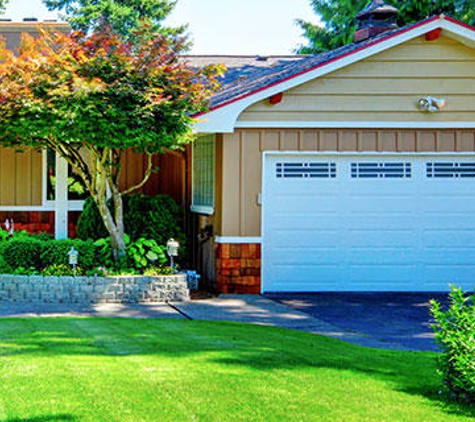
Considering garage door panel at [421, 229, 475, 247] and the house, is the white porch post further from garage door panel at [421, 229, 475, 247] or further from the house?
garage door panel at [421, 229, 475, 247]

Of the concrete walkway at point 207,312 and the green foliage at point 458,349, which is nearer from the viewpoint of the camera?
the green foliage at point 458,349

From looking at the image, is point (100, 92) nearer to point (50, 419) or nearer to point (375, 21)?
point (50, 419)

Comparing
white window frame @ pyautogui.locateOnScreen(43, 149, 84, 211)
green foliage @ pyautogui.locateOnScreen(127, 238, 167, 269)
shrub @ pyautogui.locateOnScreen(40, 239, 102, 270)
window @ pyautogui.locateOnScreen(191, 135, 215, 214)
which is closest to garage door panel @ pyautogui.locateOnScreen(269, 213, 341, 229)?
window @ pyautogui.locateOnScreen(191, 135, 215, 214)

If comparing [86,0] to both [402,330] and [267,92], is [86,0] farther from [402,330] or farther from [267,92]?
[402,330]

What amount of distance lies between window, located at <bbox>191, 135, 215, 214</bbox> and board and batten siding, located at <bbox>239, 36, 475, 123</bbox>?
5.12 ft

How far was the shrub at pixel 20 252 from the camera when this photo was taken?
458 inches

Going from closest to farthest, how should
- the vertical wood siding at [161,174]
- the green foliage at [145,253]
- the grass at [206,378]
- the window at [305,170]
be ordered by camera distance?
the grass at [206,378], the green foliage at [145,253], the window at [305,170], the vertical wood siding at [161,174]

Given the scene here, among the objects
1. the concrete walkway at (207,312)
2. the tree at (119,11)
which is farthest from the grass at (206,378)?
the tree at (119,11)

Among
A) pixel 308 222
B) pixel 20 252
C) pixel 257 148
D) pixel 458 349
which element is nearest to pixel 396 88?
pixel 257 148

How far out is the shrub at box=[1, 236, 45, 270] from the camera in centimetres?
1164

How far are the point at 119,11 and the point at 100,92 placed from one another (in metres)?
33.0

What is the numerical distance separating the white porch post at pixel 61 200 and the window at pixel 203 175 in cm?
217

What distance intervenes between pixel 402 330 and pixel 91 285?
416cm

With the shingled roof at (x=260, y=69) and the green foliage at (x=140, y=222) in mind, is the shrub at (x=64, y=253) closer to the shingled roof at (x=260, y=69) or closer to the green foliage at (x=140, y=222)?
the green foliage at (x=140, y=222)
